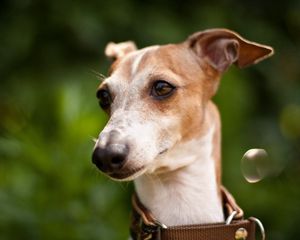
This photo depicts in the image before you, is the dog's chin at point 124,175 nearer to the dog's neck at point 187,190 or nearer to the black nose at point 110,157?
the black nose at point 110,157

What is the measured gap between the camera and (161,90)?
2609mm

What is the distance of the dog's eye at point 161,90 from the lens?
2.60 meters

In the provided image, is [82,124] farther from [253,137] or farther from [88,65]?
[253,137]

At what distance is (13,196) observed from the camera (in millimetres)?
Result: 3861

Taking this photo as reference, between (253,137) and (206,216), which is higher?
(253,137)

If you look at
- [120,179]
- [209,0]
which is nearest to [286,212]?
[209,0]

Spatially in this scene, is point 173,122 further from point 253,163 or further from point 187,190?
point 253,163

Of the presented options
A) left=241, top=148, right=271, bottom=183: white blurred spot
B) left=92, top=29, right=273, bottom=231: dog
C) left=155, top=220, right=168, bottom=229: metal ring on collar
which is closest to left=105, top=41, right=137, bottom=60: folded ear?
left=92, top=29, right=273, bottom=231: dog

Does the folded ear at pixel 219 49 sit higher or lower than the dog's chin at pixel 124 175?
higher

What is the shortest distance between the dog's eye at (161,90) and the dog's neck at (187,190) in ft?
0.63

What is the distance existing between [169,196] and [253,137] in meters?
2.29

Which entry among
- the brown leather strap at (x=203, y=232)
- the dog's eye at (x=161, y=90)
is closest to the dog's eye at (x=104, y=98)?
the dog's eye at (x=161, y=90)

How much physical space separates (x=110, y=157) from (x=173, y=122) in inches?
14.6

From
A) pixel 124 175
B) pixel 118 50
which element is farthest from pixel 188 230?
pixel 118 50
